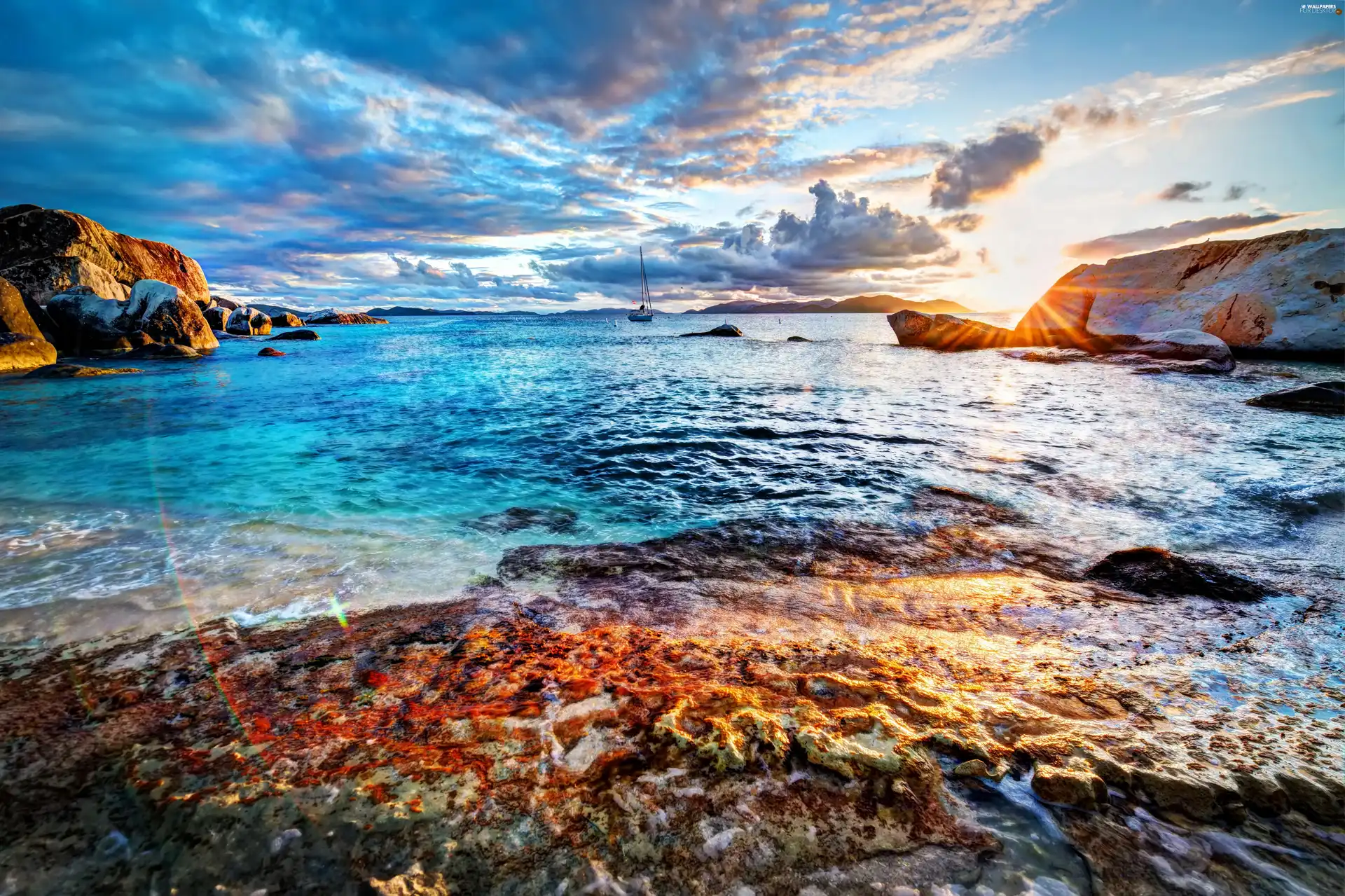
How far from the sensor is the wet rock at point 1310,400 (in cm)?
1338

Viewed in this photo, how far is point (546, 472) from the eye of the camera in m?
9.86

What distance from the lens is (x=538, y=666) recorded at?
3492 mm

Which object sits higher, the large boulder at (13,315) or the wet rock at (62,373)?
the large boulder at (13,315)

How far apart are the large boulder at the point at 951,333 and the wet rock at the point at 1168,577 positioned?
39.8m

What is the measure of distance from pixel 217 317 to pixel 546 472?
2601 inches

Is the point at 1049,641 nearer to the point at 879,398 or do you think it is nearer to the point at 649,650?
the point at 649,650

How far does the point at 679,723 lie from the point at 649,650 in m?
1.19

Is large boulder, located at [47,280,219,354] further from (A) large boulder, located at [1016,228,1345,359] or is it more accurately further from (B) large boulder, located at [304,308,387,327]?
(B) large boulder, located at [304,308,387,327]

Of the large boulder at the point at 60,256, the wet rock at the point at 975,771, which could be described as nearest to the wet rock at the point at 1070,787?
the wet rock at the point at 975,771

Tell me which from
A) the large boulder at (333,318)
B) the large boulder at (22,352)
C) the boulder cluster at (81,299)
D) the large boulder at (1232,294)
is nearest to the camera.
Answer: the large boulder at (22,352)

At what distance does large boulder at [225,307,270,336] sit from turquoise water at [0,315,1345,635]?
149ft

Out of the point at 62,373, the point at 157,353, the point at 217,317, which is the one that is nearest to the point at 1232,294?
the point at 62,373

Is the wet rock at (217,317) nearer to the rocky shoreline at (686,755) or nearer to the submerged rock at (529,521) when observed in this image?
the submerged rock at (529,521)

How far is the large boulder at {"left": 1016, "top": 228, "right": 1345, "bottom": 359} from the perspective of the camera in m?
22.8
